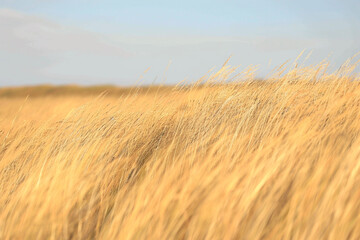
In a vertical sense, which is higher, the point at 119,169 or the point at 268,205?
the point at 268,205

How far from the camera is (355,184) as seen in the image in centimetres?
160

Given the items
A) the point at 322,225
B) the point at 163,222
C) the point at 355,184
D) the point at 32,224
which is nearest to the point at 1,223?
the point at 32,224

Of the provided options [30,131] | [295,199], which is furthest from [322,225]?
[30,131]

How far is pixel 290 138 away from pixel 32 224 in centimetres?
116

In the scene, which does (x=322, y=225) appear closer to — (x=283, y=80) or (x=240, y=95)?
(x=240, y=95)

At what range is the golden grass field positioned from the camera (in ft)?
4.82

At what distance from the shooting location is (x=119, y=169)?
81.0 inches

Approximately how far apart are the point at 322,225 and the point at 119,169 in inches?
39.7

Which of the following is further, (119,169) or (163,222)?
(119,169)

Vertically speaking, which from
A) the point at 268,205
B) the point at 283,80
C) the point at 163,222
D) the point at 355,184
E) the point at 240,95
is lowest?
the point at 163,222

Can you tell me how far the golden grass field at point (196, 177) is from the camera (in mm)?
1470

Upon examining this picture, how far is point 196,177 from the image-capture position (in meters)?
1.63

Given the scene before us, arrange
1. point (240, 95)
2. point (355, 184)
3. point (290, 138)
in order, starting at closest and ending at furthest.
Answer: point (355, 184), point (290, 138), point (240, 95)

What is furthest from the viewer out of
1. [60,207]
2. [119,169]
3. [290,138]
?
[119,169]
